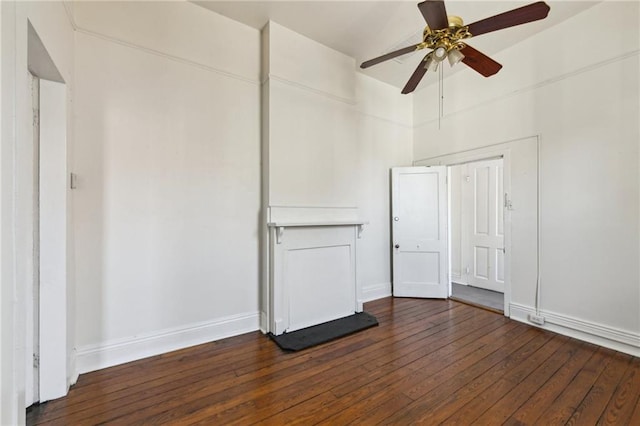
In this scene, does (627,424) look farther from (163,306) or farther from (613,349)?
(163,306)

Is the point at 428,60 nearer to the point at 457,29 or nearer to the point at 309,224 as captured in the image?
the point at 457,29

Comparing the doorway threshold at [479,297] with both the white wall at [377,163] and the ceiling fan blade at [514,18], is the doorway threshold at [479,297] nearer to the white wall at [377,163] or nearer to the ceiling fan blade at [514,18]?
the white wall at [377,163]

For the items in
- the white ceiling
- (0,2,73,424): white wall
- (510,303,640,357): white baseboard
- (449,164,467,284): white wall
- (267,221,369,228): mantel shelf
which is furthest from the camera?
(449,164,467,284): white wall

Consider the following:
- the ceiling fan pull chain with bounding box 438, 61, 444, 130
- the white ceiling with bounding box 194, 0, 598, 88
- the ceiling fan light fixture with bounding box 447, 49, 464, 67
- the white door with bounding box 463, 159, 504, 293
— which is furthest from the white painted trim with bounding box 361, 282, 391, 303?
the white ceiling with bounding box 194, 0, 598, 88

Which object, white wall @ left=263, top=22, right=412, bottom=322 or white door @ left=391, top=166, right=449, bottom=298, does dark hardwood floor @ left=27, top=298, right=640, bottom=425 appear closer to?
white door @ left=391, top=166, right=449, bottom=298

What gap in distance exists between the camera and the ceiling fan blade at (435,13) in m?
1.63

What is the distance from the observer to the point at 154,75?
245 cm

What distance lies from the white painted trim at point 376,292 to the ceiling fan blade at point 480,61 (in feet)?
9.75

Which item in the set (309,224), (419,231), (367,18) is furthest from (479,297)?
(367,18)

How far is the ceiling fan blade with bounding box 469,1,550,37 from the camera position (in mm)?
1582

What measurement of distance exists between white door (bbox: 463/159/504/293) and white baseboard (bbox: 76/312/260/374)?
3987 mm

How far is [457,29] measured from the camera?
1.89m

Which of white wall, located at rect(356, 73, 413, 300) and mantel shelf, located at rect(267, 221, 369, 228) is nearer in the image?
mantel shelf, located at rect(267, 221, 369, 228)

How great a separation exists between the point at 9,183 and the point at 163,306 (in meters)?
1.74
